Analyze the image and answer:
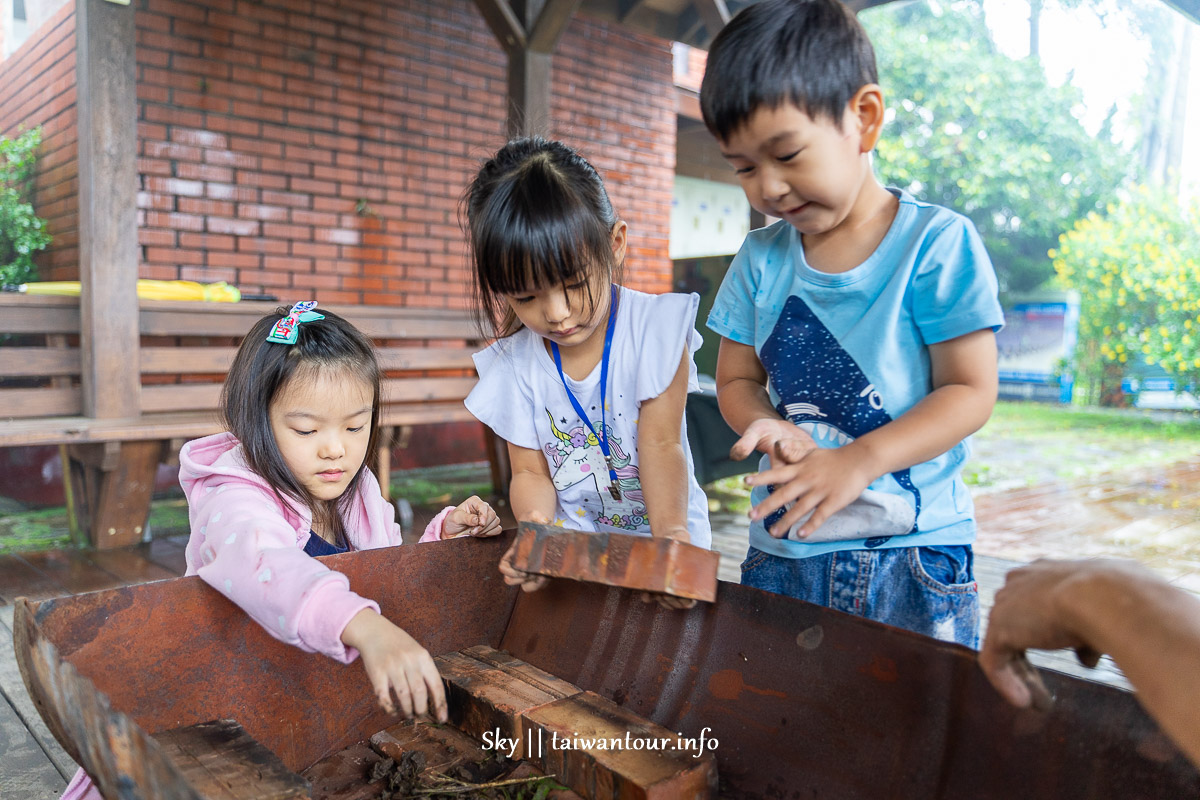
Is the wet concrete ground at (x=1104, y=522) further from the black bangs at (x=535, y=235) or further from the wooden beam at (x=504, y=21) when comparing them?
the wooden beam at (x=504, y=21)

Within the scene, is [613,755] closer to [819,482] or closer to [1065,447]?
[819,482]

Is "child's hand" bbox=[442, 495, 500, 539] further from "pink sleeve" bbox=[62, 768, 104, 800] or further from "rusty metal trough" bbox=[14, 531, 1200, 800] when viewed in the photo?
"pink sleeve" bbox=[62, 768, 104, 800]

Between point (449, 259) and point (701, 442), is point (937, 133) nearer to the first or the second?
point (449, 259)

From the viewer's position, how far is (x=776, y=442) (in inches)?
43.5

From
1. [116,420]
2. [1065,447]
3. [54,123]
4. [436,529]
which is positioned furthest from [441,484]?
[1065,447]

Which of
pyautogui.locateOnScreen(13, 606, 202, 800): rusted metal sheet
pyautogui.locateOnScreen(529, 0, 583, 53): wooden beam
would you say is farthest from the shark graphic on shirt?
pyautogui.locateOnScreen(529, 0, 583, 53): wooden beam

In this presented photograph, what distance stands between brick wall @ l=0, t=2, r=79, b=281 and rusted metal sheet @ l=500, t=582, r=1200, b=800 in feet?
14.7

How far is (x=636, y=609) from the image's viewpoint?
153cm

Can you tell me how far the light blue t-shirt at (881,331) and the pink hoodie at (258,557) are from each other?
73 cm

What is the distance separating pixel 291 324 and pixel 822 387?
963 millimetres

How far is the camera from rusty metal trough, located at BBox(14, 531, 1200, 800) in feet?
3.07

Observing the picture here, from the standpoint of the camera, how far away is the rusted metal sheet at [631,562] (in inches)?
46.8

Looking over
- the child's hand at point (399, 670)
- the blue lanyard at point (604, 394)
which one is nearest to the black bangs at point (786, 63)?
the blue lanyard at point (604, 394)

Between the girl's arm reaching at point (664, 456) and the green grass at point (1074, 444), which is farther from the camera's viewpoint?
the green grass at point (1074, 444)
